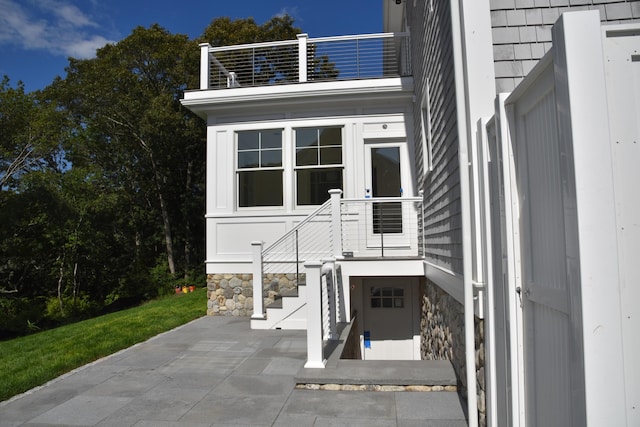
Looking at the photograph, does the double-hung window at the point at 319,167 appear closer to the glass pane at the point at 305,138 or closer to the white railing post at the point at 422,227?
the glass pane at the point at 305,138

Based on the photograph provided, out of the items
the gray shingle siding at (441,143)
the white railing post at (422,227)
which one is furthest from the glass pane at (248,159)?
the gray shingle siding at (441,143)

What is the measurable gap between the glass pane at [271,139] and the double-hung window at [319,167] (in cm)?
56

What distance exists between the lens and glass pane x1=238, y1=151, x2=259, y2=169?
9.23 m

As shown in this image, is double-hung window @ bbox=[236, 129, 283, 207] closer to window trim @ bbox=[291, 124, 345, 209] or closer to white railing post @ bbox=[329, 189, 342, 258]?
window trim @ bbox=[291, 124, 345, 209]

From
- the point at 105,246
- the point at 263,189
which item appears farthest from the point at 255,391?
the point at 105,246

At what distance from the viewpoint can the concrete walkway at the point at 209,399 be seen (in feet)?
11.9

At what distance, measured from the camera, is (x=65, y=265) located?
15.2 metres

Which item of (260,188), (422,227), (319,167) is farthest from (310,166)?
(422,227)

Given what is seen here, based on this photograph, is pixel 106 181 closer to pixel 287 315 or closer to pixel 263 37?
pixel 263 37

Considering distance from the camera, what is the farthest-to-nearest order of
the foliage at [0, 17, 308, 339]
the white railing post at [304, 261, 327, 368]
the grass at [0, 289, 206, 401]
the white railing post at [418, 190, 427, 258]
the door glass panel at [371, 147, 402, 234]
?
the foliage at [0, 17, 308, 339], the door glass panel at [371, 147, 402, 234], the white railing post at [418, 190, 427, 258], the grass at [0, 289, 206, 401], the white railing post at [304, 261, 327, 368]

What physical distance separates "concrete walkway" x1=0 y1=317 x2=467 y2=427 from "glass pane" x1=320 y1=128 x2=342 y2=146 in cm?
459

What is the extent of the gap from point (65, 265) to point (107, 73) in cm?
735

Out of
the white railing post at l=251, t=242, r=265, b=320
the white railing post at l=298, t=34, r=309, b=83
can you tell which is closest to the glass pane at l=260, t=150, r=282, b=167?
the white railing post at l=298, t=34, r=309, b=83

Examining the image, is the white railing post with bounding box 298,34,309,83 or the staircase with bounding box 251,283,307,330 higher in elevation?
the white railing post with bounding box 298,34,309,83
